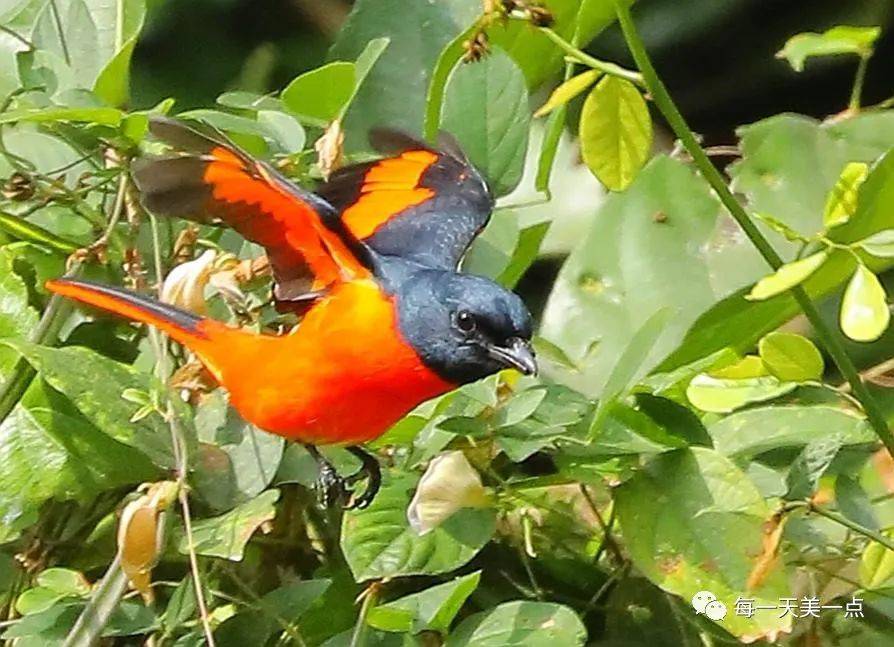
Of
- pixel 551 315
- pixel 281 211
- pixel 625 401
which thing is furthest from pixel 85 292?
pixel 551 315

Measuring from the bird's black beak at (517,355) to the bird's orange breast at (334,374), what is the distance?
0.11ft

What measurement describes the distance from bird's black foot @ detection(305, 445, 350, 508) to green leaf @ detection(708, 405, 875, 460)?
0.17 m

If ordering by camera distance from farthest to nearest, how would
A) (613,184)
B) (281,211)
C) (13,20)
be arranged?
(13,20) → (613,184) → (281,211)

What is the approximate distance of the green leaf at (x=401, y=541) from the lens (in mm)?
643

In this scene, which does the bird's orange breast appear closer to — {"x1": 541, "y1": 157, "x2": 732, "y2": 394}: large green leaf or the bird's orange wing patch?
the bird's orange wing patch

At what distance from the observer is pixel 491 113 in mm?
766

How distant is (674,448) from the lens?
67 cm

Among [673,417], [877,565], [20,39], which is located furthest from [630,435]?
[20,39]

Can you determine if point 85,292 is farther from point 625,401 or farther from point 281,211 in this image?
point 625,401

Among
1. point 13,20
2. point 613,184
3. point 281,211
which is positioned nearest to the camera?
point 281,211

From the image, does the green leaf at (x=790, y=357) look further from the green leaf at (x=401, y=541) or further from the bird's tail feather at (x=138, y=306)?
the bird's tail feather at (x=138, y=306)

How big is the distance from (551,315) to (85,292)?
1.15ft

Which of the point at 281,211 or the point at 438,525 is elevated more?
the point at 281,211

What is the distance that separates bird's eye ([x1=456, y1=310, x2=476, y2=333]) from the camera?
67cm
